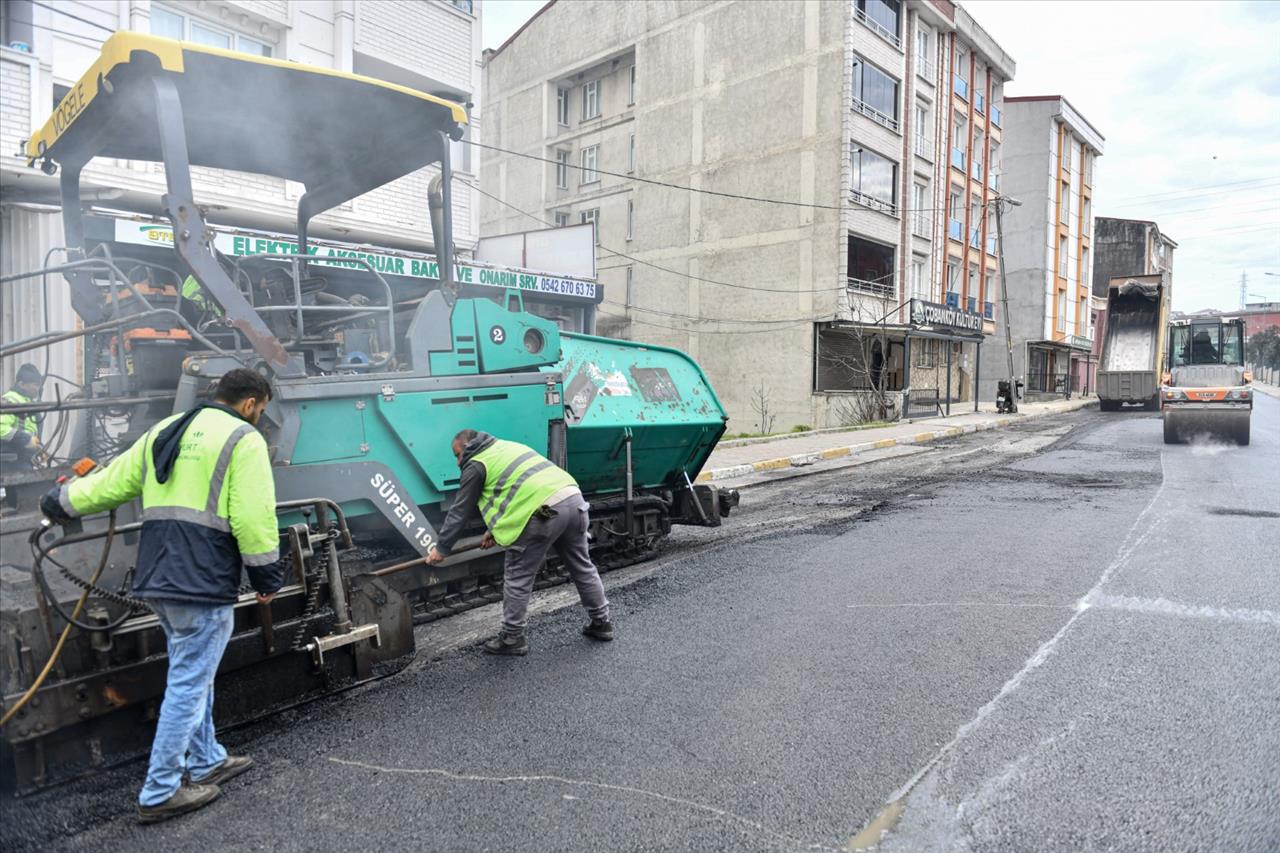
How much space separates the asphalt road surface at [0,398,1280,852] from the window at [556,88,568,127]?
31.1 metres

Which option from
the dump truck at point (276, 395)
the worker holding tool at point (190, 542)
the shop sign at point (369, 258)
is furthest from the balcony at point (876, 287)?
the worker holding tool at point (190, 542)

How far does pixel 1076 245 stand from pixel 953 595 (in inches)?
1891

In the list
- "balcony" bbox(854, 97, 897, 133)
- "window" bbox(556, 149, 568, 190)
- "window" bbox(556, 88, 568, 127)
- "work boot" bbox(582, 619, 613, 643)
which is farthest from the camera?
"window" bbox(556, 88, 568, 127)

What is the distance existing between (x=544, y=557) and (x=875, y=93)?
88.0 ft

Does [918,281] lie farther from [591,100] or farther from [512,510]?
[512,510]

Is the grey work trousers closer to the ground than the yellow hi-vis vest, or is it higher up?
closer to the ground

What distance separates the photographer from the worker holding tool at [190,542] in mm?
3133

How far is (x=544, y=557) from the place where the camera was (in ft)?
16.4

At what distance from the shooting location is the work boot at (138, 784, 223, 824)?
10.2 ft

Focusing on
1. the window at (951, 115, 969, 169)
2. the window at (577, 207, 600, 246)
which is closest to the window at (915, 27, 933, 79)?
the window at (951, 115, 969, 169)

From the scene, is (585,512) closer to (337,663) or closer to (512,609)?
(512,609)

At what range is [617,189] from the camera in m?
32.2

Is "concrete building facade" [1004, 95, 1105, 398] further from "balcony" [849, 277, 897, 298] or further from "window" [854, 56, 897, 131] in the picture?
"window" [854, 56, 897, 131]

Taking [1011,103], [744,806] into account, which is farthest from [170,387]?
[1011,103]
